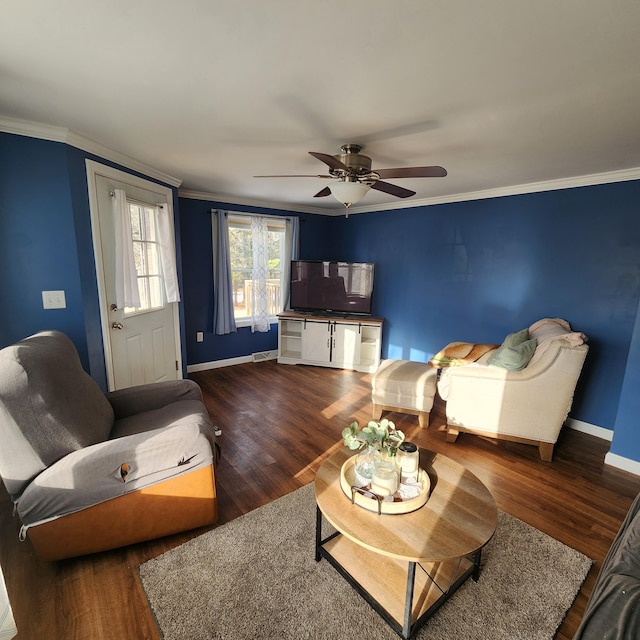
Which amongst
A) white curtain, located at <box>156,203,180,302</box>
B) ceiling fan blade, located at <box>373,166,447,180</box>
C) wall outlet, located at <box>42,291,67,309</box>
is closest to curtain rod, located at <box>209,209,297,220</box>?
white curtain, located at <box>156,203,180,302</box>

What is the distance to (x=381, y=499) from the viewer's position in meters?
1.44

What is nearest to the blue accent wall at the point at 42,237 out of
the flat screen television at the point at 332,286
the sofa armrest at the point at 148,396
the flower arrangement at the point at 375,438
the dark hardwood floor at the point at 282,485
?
the sofa armrest at the point at 148,396

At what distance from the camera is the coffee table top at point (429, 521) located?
124cm

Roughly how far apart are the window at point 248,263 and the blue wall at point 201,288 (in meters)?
0.19

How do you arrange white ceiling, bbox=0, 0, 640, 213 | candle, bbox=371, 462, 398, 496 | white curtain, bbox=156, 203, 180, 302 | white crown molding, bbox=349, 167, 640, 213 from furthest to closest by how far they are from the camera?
white curtain, bbox=156, 203, 180, 302
white crown molding, bbox=349, 167, 640, 213
candle, bbox=371, 462, 398, 496
white ceiling, bbox=0, 0, 640, 213

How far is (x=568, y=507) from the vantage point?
6.82ft

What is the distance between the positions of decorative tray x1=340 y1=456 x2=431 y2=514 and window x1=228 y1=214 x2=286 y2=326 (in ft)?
11.5

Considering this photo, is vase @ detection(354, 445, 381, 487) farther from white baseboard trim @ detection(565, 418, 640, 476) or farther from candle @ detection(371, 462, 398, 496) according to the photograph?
white baseboard trim @ detection(565, 418, 640, 476)

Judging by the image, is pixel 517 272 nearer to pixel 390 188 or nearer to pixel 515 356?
pixel 515 356

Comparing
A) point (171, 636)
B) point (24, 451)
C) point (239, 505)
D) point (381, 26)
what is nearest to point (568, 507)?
point (239, 505)

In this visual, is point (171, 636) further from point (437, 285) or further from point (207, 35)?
point (437, 285)

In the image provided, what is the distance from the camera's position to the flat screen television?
459cm

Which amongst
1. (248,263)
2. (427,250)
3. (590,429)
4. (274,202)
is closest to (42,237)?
(248,263)

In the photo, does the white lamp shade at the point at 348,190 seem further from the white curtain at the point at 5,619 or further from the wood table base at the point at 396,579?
the white curtain at the point at 5,619
